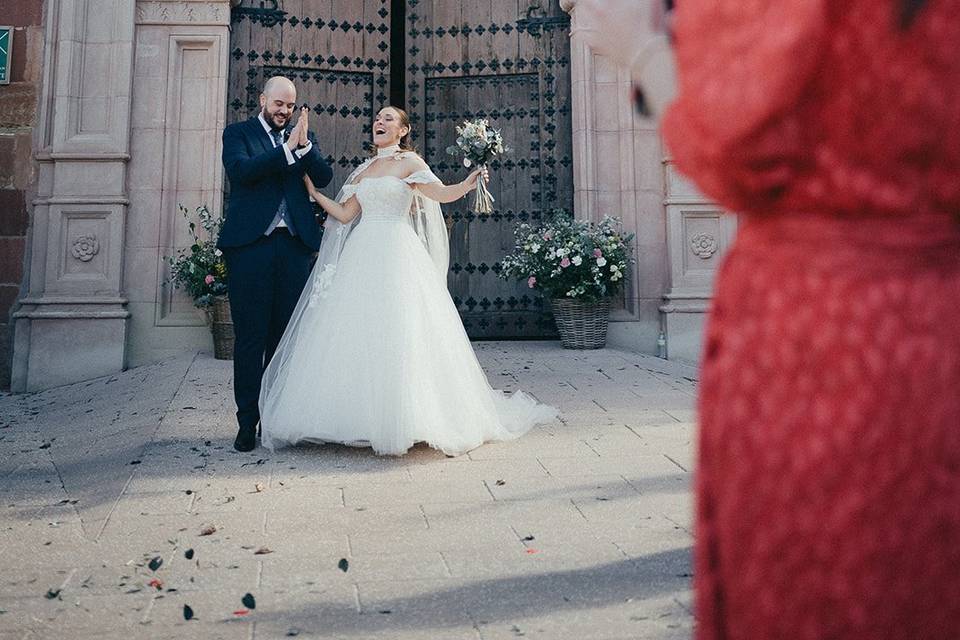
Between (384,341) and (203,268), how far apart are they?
138 inches

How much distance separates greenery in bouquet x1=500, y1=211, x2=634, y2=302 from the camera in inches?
289

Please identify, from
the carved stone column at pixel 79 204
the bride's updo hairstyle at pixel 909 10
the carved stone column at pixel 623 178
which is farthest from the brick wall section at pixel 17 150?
the bride's updo hairstyle at pixel 909 10

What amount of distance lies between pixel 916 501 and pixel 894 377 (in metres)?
0.11

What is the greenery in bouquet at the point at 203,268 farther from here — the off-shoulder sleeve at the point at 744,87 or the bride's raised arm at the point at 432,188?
the off-shoulder sleeve at the point at 744,87

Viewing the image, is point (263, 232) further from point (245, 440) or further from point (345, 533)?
point (345, 533)

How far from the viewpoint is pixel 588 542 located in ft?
9.20

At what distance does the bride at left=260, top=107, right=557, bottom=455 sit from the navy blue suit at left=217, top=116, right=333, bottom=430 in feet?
Result: 0.35

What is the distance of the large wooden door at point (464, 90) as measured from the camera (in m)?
8.45

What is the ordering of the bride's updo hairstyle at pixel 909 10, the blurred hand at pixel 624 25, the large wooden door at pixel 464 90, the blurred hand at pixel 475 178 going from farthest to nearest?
the large wooden door at pixel 464 90
the blurred hand at pixel 475 178
the blurred hand at pixel 624 25
the bride's updo hairstyle at pixel 909 10

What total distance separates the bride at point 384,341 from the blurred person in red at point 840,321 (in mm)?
3376

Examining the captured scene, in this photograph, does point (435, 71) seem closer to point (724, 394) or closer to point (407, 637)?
→ point (407, 637)

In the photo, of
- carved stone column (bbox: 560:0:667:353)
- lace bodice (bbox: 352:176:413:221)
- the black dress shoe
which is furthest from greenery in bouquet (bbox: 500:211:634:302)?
the black dress shoe

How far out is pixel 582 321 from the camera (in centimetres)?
752

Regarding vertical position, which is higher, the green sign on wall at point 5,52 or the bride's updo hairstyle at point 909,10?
the green sign on wall at point 5,52
